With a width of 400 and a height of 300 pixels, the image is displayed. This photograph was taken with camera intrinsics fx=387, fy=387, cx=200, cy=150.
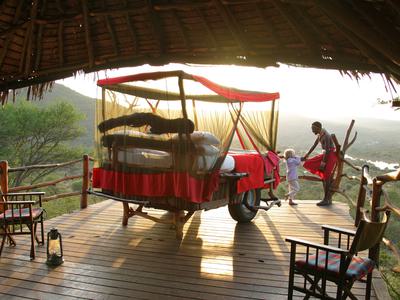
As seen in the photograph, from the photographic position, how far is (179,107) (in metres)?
4.14

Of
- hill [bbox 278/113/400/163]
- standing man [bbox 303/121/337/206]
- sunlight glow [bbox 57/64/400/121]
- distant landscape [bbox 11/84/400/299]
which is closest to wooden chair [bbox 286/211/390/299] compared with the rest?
sunlight glow [bbox 57/64/400/121]

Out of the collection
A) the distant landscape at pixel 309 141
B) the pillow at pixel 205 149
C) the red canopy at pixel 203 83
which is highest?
the red canopy at pixel 203 83

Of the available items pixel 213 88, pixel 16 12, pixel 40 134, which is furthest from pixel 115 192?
pixel 40 134

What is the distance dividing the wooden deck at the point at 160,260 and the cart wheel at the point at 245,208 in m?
0.12

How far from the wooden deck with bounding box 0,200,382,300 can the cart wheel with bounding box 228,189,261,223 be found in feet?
0.39

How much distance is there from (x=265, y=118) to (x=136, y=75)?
7.46ft

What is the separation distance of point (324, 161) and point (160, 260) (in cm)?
357

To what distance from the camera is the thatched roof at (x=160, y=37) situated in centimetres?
288

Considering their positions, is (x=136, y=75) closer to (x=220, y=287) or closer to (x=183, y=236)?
(x=183, y=236)

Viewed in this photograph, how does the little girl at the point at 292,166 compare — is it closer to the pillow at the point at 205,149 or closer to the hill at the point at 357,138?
the pillow at the point at 205,149

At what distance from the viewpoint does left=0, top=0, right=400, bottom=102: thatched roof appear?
2883 mm

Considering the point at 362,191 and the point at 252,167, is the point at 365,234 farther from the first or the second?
the point at 362,191

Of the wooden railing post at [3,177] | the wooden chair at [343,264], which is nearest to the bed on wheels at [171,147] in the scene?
the wooden railing post at [3,177]

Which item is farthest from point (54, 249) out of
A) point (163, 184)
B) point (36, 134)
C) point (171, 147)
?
point (36, 134)
